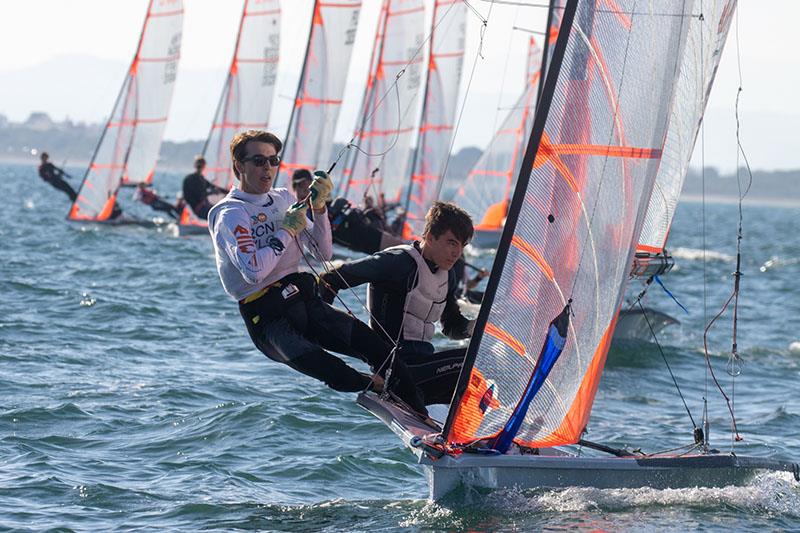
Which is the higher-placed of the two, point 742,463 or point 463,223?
point 463,223

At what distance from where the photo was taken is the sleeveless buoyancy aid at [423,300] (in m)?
5.79

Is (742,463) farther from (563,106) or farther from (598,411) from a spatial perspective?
(598,411)

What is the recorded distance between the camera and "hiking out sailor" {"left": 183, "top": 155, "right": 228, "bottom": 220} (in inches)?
832

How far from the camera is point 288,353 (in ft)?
18.5

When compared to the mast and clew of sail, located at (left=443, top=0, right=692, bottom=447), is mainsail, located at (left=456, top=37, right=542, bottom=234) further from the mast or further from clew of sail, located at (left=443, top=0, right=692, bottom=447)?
the mast

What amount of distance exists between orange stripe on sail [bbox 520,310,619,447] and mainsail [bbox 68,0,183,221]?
69.0 feet

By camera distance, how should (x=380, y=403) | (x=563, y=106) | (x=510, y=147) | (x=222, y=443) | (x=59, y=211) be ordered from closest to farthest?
(x=563, y=106) → (x=380, y=403) → (x=222, y=443) → (x=510, y=147) → (x=59, y=211)

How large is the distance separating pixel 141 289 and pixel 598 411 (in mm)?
7152

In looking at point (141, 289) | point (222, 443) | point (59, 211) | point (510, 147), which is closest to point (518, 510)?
point (222, 443)

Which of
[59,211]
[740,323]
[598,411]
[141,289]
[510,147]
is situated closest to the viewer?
[598,411]

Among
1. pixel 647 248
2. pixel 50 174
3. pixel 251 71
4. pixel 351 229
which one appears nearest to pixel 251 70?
pixel 251 71

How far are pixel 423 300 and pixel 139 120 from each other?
872 inches

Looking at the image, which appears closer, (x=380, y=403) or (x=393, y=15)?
(x=380, y=403)

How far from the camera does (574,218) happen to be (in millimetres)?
5602
